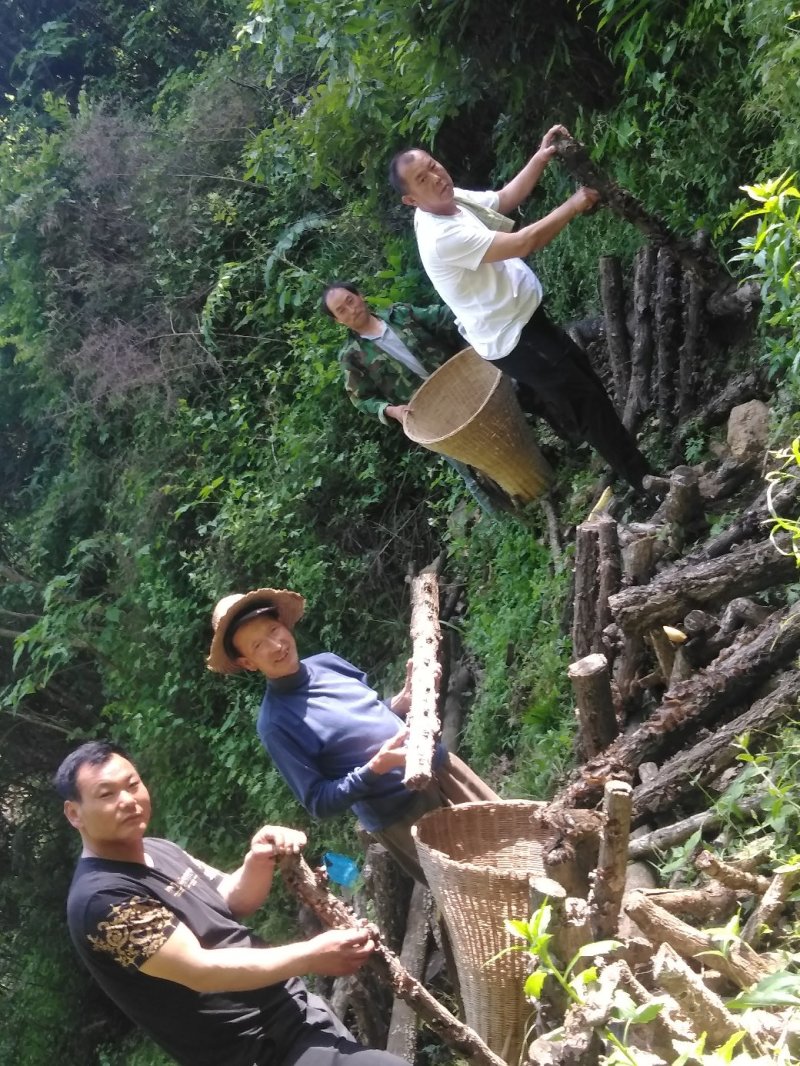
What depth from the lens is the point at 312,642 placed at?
671cm

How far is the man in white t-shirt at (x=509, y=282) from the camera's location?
369 cm

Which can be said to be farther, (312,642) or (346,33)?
(312,642)

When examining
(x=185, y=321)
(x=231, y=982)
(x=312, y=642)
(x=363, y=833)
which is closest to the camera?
(x=231, y=982)

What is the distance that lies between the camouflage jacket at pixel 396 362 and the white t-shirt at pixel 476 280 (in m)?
0.86

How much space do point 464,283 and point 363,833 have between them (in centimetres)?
248

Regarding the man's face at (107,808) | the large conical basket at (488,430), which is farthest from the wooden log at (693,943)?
the large conical basket at (488,430)

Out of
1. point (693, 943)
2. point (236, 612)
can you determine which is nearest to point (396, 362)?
point (236, 612)

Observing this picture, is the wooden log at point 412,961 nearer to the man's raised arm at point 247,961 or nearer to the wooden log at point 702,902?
the man's raised arm at point 247,961

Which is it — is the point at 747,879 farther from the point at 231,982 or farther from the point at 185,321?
the point at 185,321

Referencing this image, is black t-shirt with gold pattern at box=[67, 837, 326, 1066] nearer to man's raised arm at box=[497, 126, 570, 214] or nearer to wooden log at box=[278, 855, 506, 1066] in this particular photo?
wooden log at box=[278, 855, 506, 1066]

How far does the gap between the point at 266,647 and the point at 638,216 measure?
2.36 m

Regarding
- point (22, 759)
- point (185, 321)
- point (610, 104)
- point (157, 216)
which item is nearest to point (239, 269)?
point (185, 321)

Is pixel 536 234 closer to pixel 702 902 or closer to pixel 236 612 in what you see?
pixel 236 612

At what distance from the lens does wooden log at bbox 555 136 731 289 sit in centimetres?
363
